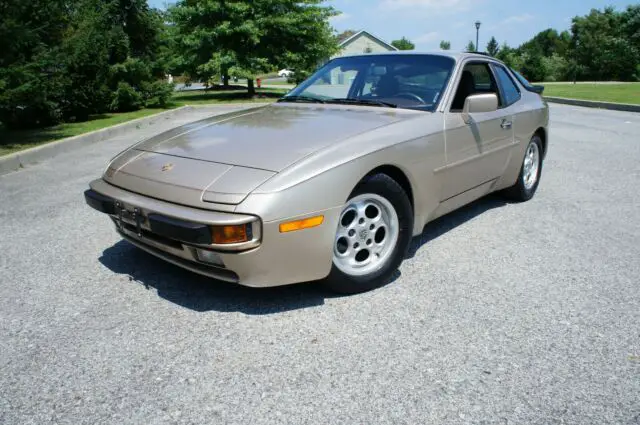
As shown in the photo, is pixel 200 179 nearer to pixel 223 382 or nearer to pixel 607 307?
pixel 223 382

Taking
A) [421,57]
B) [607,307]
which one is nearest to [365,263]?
[607,307]

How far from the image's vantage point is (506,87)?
4430 millimetres

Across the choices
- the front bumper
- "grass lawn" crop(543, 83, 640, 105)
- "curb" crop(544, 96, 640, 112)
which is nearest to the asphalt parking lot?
the front bumper

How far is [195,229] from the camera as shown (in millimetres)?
2355

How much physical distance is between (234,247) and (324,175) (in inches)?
22.8

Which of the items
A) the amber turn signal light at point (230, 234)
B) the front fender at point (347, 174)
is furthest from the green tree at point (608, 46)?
the amber turn signal light at point (230, 234)

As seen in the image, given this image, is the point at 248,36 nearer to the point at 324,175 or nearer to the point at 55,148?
the point at 55,148

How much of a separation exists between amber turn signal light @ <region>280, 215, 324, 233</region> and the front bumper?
0.07 feet

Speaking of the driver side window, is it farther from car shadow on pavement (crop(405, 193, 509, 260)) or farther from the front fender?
car shadow on pavement (crop(405, 193, 509, 260))

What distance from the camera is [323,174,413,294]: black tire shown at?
110 inches

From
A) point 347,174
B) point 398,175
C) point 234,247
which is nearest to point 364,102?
point 398,175

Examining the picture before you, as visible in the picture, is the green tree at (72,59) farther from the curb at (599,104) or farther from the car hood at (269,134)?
the curb at (599,104)

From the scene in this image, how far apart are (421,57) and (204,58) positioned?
1866 cm

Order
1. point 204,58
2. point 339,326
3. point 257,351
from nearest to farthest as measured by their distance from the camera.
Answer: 1. point 257,351
2. point 339,326
3. point 204,58
